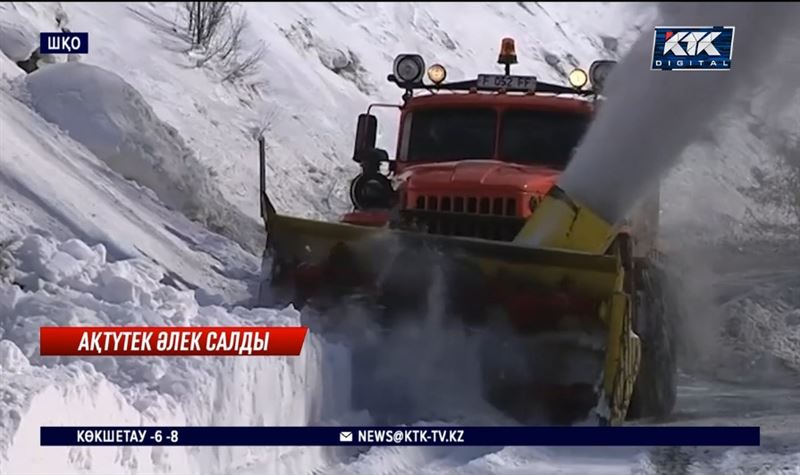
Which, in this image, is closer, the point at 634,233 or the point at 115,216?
the point at 634,233

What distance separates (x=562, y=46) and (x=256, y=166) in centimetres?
119

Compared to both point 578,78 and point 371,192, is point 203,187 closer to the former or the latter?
point 371,192

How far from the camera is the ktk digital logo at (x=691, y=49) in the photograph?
4094mm

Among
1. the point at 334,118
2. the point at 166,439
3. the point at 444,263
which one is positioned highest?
the point at 334,118

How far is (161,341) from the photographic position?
427cm

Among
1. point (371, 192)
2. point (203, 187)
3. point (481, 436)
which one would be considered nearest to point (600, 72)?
point (371, 192)

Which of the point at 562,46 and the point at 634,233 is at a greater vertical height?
the point at 562,46

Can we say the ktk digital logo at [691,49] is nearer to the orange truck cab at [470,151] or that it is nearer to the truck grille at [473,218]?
the orange truck cab at [470,151]

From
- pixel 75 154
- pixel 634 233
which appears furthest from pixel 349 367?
pixel 75 154

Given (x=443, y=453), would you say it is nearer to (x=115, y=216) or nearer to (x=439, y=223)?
(x=439, y=223)

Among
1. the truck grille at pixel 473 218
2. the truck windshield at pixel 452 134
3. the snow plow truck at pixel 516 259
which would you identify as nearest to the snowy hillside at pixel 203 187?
the snow plow truck at pixel 516 259

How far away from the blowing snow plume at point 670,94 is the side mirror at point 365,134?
A: 892mm

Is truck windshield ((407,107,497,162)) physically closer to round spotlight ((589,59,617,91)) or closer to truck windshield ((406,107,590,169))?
truck windshield ((406,107,590,169))

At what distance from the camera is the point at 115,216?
16.6ft
